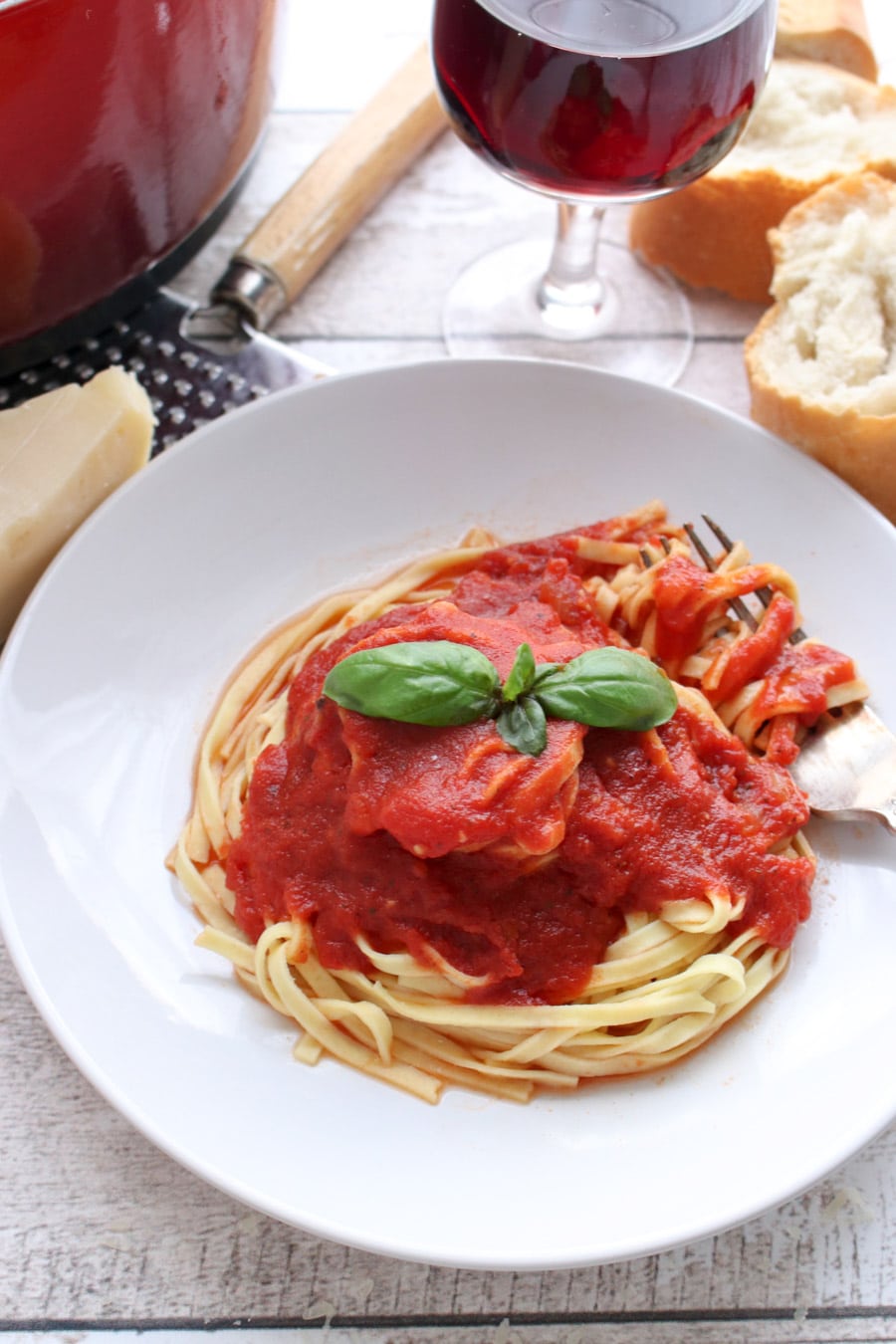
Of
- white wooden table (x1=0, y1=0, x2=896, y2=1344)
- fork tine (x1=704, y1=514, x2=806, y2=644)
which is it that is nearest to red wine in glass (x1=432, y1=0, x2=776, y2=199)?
fork tine (x1=704, y1=514, x2=806, y2=644)

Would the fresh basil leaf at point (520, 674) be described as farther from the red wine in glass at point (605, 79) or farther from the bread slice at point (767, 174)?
the bread slice at point (767, 174)

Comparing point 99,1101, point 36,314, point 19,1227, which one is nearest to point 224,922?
point 99,1101

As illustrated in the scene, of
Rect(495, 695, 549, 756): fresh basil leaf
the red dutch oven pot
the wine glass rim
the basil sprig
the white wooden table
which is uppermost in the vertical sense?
the wine glass rim

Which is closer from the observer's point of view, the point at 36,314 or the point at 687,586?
the point at 687,586

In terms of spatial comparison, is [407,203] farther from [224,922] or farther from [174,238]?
[224,922]

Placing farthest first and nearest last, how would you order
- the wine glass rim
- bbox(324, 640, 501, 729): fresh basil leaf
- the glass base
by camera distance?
the glass base < the wine glass rim < bbox(324, 640, 501, 729): fresh basil leaf

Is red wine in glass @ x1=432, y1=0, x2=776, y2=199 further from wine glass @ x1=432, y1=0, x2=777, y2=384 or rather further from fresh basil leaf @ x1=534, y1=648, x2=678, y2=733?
fresh basil leaf @ x1=534, y1=648, x2=678, y2=733

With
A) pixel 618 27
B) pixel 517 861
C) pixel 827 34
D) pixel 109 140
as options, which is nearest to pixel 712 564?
pixel 517 861
